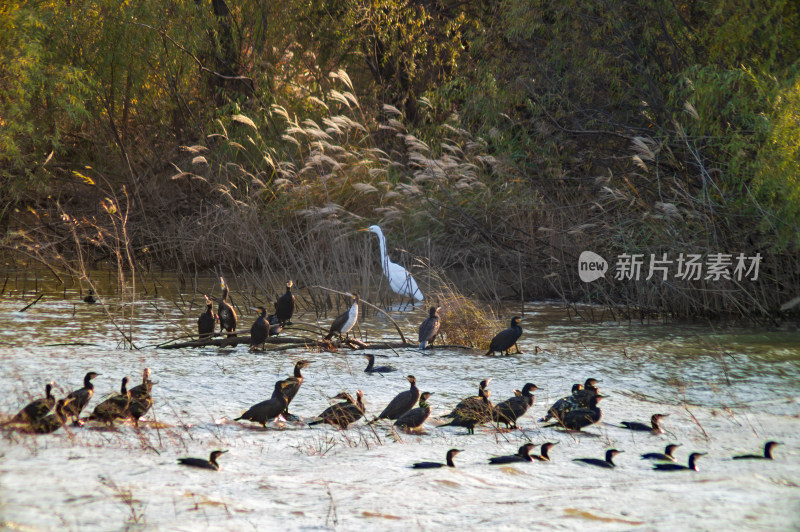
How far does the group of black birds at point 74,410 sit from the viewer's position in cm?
510

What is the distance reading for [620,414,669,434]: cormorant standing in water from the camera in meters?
5.44

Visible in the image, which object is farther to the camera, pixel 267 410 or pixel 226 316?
pixel 226 316

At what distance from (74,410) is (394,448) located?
191cm

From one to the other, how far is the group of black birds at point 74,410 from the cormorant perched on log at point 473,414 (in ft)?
6.16

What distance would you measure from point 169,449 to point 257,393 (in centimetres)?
153

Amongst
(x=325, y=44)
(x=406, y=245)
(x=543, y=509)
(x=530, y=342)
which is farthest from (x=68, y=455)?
(x=325, y=44)

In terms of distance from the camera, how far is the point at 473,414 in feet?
17.9

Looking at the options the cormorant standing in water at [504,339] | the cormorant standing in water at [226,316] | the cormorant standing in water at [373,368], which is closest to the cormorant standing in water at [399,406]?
the cormorant standing in water at [373,368]

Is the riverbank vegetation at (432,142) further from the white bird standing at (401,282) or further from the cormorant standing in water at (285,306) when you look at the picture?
the cormorant standing in water at (285,306)

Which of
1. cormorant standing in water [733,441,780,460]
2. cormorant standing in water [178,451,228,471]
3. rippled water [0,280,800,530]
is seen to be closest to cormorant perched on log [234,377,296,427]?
rippled water [0,280,800,530]

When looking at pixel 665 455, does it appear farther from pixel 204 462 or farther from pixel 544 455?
pixel 204 462

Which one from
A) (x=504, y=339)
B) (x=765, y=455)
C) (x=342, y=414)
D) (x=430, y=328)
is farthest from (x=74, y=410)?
(x=765, y=455)

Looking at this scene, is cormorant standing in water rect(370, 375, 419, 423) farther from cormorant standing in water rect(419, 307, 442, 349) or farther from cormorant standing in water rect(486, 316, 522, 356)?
cormorant standing in water rect(419, 307, 442, 349)

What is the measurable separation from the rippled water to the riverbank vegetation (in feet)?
5.16
